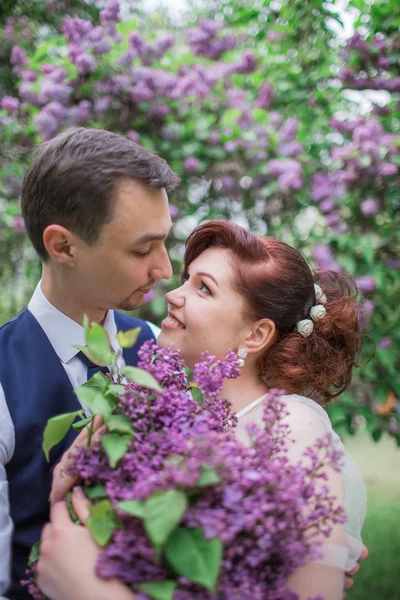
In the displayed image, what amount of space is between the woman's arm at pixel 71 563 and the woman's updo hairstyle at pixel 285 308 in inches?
36.0

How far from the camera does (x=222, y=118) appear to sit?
3729 mm

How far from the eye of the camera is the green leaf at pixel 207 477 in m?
1.15

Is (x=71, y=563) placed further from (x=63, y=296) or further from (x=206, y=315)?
(x=63, y=296)

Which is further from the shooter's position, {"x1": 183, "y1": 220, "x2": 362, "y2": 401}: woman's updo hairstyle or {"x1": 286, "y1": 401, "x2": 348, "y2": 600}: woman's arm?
{"x1": 183, "y1": 220, "x2": 362, "y2": 401}: woman's updo hairstyle

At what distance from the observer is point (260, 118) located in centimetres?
361

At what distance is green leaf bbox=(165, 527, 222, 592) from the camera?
42.9 inches

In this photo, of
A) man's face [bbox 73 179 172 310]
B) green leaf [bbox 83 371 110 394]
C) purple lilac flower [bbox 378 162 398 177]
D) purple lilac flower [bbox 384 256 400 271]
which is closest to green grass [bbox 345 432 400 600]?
purple lilac flower [bbox 384 256 400 271]

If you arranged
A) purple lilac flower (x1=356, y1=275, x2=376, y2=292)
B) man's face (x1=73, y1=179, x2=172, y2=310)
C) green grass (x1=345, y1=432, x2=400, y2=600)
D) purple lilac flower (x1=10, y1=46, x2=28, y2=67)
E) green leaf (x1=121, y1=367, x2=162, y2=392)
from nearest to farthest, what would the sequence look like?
green leaf (x1=121, y1=367, x2=162, y2=392), man's face (x1=73, y1=179, x2=172, y2=310), purple lilac flower (x1=356, y1=275, x2=376, y2=292), purple lilac flower (x1=10, y1=46, x2=28, y2=67), green grass (x1=345, y1=432, x2=400, y2=600)

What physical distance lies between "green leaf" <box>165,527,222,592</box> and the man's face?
1.06m

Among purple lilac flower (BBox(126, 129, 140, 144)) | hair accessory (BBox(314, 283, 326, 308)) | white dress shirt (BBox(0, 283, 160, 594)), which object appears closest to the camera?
white dress shirt (BBox(0, 283, 160, 594))

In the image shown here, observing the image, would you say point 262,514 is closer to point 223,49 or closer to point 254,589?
point 254,589

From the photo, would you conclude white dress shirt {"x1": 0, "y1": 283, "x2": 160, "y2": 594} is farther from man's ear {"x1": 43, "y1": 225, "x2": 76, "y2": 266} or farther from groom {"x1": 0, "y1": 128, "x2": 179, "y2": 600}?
man's ear {"x1": 43, "y1": 225, "x2": 76, "y2": 266}

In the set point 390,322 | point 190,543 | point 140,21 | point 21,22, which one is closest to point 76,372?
point 190,543

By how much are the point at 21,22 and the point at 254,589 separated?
3.96 metres
